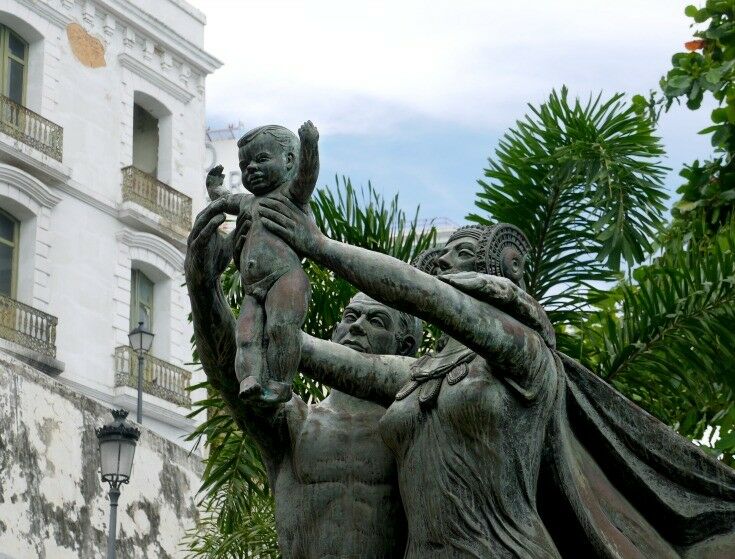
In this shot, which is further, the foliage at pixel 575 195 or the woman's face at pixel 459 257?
the foliage at pixel 575 195

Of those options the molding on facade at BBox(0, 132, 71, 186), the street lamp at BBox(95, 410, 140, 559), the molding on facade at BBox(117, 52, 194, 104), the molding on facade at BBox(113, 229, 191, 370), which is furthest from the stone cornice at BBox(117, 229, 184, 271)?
the street lamp at BBox(95, 410, 140, 559)

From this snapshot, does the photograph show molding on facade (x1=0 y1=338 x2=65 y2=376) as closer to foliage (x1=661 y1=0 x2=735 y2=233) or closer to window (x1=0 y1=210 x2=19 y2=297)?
window (x1=0 y1=210 x2=19 y2=297)

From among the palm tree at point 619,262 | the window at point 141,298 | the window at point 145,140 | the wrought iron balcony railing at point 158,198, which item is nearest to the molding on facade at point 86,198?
the wrought iron balcony railing at point 158,198

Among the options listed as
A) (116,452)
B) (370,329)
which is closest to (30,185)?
(116,452)

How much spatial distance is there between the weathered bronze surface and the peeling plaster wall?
14.7 meters

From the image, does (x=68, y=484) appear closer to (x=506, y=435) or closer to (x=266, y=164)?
(x=506, y=435)

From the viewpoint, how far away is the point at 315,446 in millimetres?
6223

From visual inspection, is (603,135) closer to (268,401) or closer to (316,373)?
(316,373)

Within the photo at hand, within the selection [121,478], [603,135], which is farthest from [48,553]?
[603,135]

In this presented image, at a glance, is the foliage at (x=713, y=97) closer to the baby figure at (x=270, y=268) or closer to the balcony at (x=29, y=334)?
the baby figure at (x=270, y=268)

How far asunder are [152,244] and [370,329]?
1201 inches

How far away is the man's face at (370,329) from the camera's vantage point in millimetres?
6441

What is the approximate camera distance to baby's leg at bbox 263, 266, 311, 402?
207 inches

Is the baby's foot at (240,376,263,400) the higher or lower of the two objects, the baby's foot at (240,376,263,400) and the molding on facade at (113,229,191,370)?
the lower
